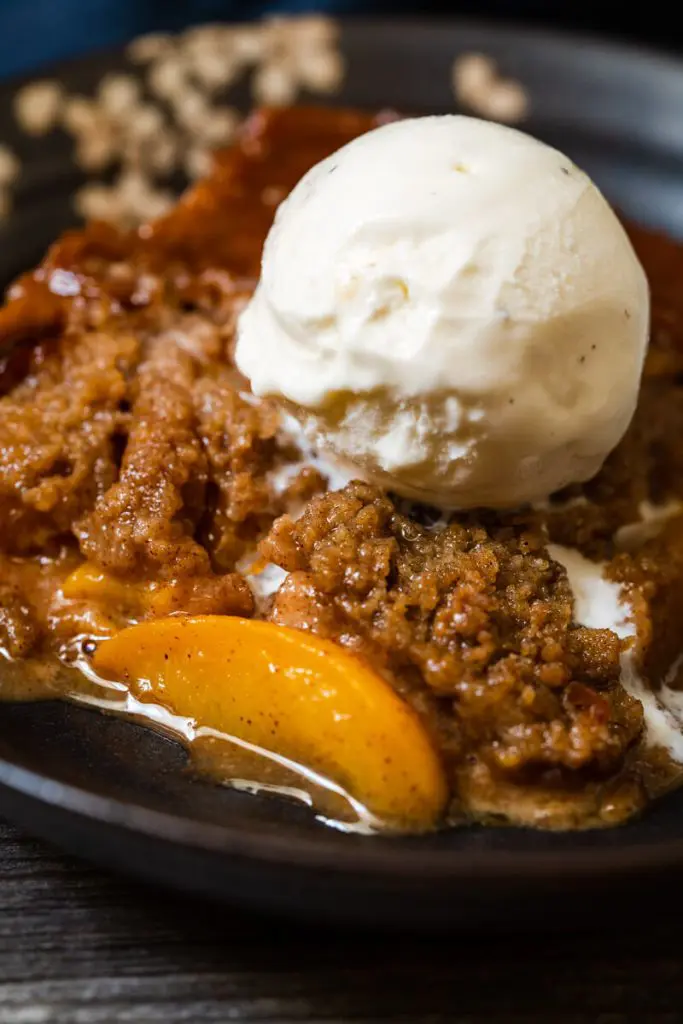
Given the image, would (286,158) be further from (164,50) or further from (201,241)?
(164,50)

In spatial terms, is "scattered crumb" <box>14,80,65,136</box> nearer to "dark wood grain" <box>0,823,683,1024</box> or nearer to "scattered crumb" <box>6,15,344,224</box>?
"scattered crumb" <box>6,15,344,224</box>

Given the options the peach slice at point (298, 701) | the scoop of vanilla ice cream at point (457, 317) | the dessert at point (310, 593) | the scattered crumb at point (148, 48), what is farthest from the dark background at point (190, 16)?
the peach slice at point (298, 701)

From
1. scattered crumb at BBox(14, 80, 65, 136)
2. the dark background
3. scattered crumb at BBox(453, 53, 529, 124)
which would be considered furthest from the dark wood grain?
the dark background

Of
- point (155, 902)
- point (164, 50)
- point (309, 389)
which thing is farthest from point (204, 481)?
point (164, 50)

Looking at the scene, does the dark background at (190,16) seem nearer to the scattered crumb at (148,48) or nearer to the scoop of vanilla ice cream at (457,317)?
the scattered crumb at (148,48)

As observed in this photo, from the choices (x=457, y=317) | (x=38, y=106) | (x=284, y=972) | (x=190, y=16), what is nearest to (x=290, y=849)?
(x=284, y=972)

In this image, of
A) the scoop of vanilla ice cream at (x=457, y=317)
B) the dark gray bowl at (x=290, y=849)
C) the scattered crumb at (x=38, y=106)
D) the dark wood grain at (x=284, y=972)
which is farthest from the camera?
the scattered crumb at (x=38, y=106)
